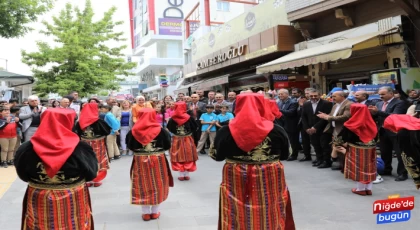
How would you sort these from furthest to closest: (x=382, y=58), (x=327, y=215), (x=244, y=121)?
(x=382, y=58) < (x=327, y=215) < (x=244, y=121)

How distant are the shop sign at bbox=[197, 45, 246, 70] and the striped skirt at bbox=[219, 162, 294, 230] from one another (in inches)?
501

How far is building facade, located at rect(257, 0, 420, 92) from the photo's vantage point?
8.87 meters

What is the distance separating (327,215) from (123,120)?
287 inches

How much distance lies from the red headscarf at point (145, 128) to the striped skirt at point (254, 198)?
1897 millimetres

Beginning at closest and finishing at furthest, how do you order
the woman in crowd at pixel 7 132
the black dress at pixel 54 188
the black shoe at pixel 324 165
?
the black dress at pixel 54 188 < the black shoe at pixel 324 165 < the woman in crowd at pixel 7 132

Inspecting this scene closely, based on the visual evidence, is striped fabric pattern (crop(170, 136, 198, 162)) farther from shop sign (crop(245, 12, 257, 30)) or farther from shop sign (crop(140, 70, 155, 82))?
shop sign (crop(140, 70, 155, 82))

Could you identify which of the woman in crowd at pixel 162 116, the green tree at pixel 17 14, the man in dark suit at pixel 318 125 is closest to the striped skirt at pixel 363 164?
the man in dark suit at pixel 318 125

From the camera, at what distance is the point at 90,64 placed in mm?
20984

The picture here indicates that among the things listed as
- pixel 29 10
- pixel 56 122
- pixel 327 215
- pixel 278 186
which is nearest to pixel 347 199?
pixel 327 215

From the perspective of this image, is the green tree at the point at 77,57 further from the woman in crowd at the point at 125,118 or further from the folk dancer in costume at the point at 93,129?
the folk dancer in costume at the point at 93,129

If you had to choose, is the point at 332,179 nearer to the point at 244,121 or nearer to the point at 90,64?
the point at 244,121

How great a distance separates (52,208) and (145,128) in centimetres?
207

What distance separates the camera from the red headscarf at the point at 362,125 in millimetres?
5660

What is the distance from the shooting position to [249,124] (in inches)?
124
